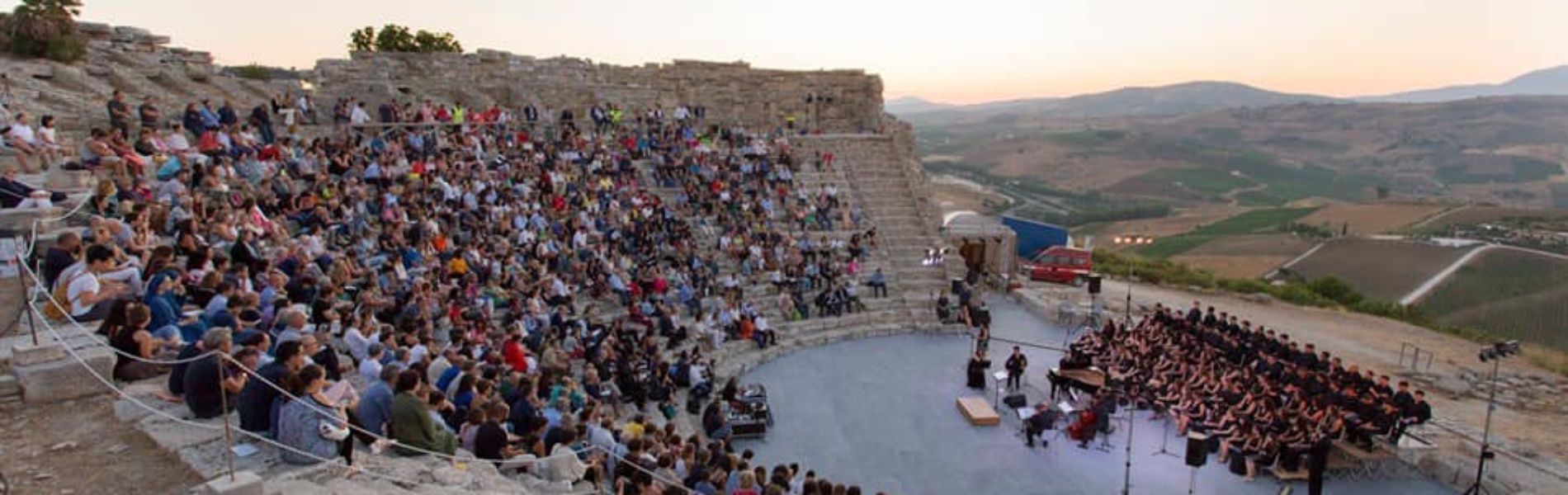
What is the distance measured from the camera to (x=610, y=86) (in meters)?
27.7

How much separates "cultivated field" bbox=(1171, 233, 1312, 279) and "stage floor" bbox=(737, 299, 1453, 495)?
3540 cm

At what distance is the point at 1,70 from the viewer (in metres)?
15.8

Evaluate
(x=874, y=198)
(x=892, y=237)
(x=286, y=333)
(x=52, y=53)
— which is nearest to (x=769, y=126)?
(x=874, y=198)

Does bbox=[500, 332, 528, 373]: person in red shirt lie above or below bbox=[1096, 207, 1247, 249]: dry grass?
above

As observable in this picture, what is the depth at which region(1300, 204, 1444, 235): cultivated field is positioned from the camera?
58.2 metres

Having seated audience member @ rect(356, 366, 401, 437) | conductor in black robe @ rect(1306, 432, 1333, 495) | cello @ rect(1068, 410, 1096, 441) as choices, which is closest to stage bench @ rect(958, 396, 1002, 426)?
cello @ rect(1068, 410, 1096, 441)

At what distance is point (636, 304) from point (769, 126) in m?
16.0

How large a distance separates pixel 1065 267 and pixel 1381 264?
28.7 metres

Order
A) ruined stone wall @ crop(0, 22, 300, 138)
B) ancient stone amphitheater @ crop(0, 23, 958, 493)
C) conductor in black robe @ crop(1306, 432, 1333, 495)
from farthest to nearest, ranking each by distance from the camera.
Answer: ruined stone wall @ crop(0, 22, 300, 138) → conductor in black robe @ crop(1306, 432, 1333, 495) → ancient stone amphitheater @ crop(0, 23, 958, 493)

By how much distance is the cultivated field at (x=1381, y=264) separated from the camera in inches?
1516

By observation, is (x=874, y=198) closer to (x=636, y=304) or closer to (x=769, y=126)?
(x=769, y=126)

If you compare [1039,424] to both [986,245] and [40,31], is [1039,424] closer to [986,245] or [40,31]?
[986,245]

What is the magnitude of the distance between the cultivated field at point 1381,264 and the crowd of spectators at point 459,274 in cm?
3061

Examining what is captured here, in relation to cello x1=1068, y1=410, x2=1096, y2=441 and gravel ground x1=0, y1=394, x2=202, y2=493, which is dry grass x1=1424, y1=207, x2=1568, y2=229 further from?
gravel ground x1=0, y1=394, x2=202, y2=493
